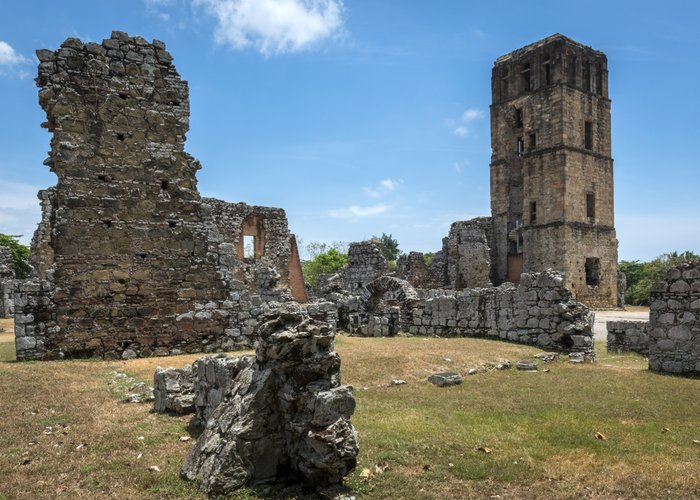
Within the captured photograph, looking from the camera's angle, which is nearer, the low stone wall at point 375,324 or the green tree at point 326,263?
the low stone wall at point 375,324

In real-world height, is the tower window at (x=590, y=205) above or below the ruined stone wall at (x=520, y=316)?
above

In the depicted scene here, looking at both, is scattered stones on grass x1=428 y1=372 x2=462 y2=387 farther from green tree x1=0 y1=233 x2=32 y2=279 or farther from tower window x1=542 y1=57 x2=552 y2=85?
green tree x1=0 y1=233 x2=32 y2=279

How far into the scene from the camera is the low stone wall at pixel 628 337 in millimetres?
14914

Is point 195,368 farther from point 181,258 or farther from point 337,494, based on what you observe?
point 181,258

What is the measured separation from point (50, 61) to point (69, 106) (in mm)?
1053

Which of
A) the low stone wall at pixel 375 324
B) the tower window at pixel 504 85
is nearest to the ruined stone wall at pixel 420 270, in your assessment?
the tower window at pixel 504 85

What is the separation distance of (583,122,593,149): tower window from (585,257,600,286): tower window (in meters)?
8.18

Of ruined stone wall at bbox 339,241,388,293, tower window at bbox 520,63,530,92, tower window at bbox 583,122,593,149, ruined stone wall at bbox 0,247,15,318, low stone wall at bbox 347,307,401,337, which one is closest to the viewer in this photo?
low stone wall at bbox 347,307,401,337

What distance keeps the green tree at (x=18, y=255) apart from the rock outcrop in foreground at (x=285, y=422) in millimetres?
45196

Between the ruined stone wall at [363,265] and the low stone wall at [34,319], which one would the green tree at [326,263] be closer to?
the ruined stone wall at [363,265]

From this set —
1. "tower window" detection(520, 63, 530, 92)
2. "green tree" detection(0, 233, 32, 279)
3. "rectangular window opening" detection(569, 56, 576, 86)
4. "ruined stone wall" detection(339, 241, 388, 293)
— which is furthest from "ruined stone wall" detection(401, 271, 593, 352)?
"green tree" detection(0, 233, 32, 279)

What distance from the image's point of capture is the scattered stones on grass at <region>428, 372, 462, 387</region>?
31.2 ft

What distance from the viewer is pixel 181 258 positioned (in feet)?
41.8

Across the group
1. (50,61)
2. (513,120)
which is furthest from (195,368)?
(513,120)
